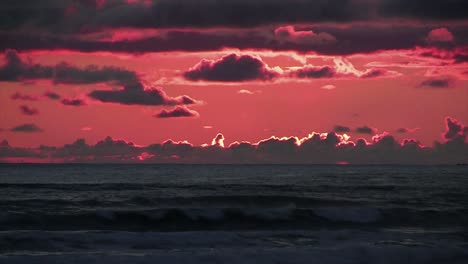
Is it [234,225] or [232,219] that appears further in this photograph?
[232,219]

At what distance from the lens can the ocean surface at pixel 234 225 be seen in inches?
850

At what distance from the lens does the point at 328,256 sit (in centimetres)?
2152

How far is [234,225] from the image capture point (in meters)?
31.2

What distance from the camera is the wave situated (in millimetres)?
30219

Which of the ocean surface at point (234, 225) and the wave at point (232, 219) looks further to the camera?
the wave at point (232, 219)

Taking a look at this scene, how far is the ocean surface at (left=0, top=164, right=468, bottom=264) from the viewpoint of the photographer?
850 inches

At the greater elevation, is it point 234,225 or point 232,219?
point 232,219

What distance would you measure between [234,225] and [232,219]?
5.20ft

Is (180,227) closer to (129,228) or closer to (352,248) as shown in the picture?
(129,228)

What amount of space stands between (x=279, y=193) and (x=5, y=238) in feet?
84.7

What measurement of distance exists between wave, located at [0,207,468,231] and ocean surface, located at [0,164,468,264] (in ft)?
0.18

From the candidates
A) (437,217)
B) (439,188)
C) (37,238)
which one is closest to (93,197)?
(37,238)

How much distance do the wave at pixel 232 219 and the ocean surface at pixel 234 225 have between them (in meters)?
0.05

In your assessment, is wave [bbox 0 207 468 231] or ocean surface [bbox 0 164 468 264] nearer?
ocean surface [bbox 0 164 468 264]
